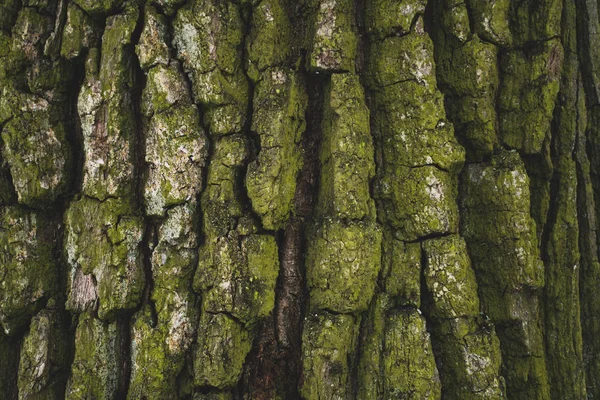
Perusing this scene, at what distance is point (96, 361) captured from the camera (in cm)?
197

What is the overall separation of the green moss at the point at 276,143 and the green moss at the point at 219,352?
457mm

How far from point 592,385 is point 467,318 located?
2.97ft

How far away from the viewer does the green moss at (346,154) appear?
6.47 feet

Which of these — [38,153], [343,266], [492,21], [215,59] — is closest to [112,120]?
[38,153]

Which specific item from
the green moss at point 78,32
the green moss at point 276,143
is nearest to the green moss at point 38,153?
the green moss at point 78,32

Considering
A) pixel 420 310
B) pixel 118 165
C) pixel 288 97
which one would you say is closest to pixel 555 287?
pixel 420 310

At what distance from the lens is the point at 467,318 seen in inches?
79.0

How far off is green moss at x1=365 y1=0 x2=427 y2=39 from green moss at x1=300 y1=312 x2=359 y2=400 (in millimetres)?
1314

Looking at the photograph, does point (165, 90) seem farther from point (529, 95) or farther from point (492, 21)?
point (529, 95)

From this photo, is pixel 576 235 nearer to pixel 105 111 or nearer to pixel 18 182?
pixel 105 111

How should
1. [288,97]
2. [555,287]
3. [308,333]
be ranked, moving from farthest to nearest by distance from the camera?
[555,287], [288,97], [308,333]

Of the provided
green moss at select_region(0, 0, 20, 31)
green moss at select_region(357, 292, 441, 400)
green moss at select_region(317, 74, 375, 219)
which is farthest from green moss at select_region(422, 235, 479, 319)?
green moss at select_region(0, 0, 20, 31)

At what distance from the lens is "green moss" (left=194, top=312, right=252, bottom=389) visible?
1879 mm

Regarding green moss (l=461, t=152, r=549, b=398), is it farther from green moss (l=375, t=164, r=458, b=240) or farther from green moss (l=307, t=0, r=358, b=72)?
green moss (l=307, t=0, r=358, b=72)
